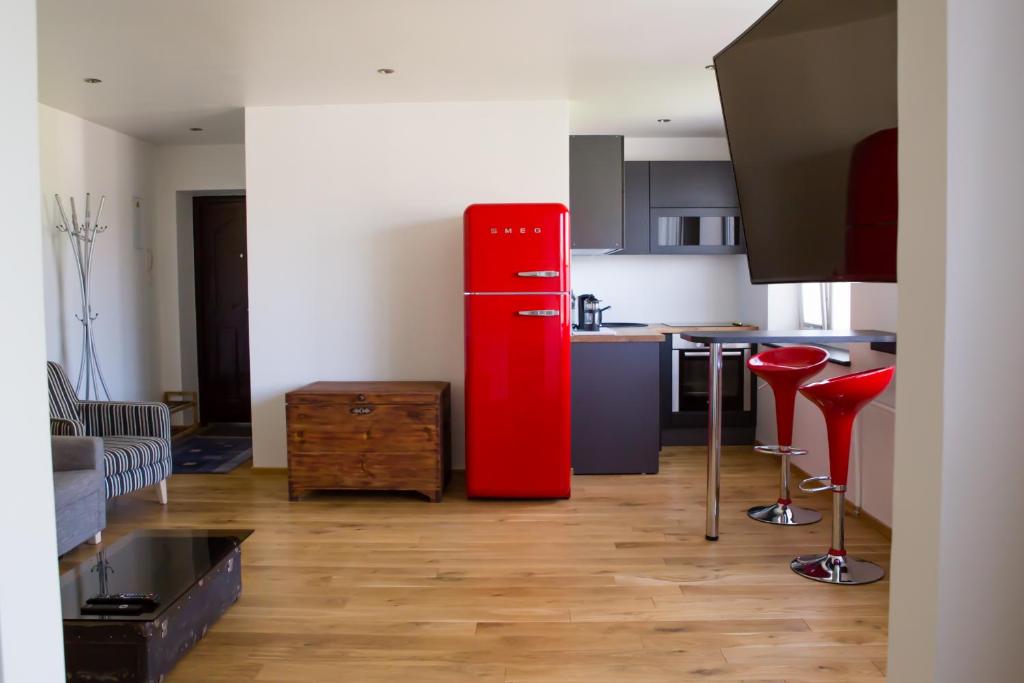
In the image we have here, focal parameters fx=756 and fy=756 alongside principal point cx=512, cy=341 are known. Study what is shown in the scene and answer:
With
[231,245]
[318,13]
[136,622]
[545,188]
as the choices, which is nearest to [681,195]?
[545,188]

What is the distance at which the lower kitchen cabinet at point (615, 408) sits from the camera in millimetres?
4941

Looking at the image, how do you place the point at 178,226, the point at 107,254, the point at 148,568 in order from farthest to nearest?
1. the point at 178,226
2. the point at 107,254
3. the point at 148,568

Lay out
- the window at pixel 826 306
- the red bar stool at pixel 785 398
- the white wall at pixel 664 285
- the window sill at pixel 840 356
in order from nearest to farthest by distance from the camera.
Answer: the red bar stool at pixel 785 398 → the window sill at pixel 840 356 → the window at pixel 826 306 → the white wall at pixel 664 285

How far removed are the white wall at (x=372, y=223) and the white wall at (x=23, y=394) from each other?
12.6 ft

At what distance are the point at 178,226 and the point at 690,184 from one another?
13.6 feet

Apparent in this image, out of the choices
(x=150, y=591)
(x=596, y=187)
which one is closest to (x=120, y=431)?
(x=150, y=591)

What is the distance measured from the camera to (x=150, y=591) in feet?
8.10

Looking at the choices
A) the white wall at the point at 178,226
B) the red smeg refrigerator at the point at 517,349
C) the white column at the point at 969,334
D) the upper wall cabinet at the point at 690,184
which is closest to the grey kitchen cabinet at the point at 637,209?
the upper wall cabinet at the point at 690,184

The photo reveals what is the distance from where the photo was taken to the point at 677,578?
10.5 ft

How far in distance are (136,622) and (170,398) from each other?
4.47 meters

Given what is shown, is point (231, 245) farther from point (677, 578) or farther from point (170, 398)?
point (677, 578)

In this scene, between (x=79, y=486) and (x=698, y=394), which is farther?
(x=698, y=394)

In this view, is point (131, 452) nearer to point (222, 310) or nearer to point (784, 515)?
point (222, 310)

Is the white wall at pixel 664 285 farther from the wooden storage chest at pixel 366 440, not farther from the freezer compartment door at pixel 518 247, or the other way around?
the wooden storage chest at pixel 366 440
